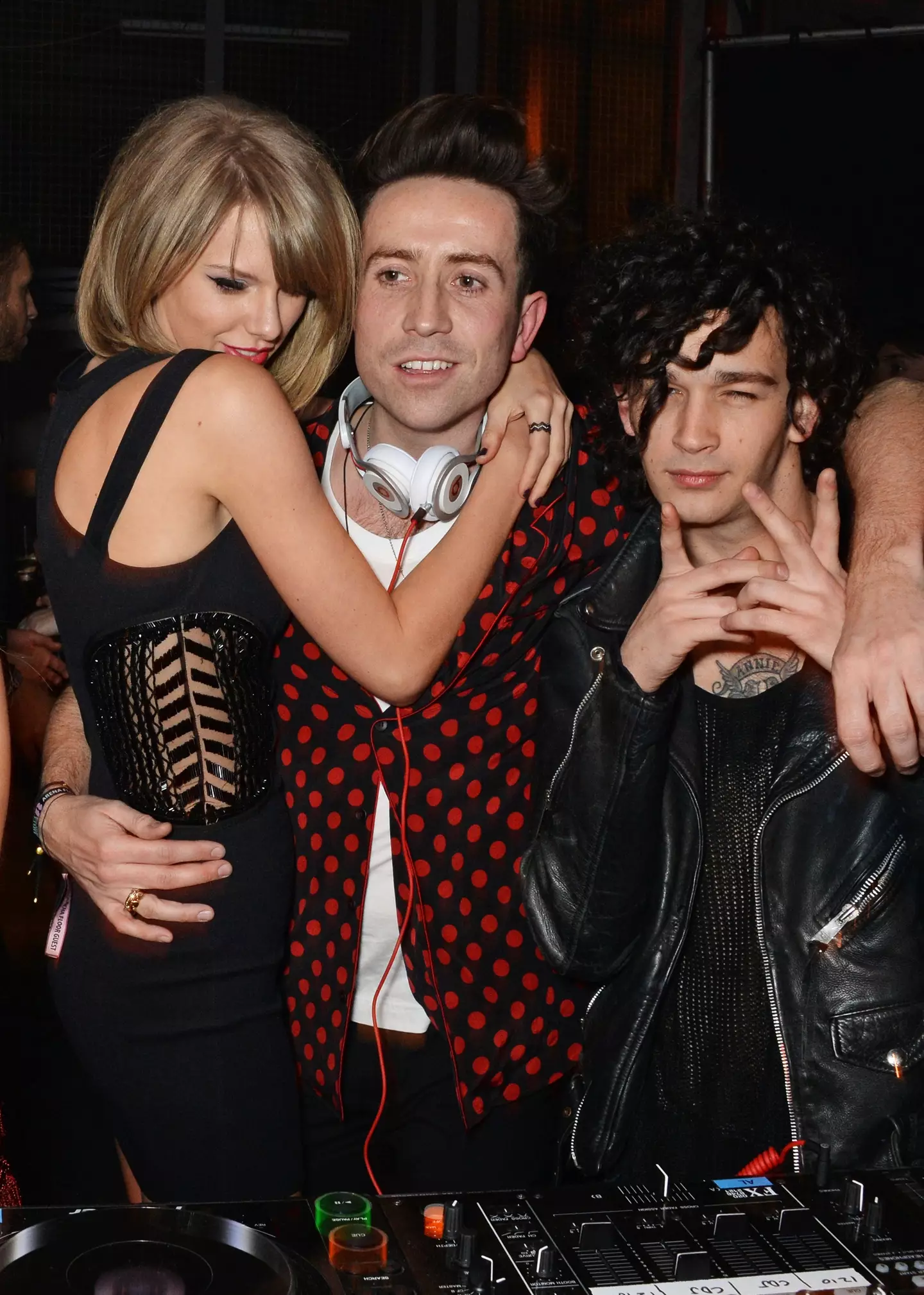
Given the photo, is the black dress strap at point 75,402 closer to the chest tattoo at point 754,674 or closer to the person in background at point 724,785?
the person in background at point 724,785

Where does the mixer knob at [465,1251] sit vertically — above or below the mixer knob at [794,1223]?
above

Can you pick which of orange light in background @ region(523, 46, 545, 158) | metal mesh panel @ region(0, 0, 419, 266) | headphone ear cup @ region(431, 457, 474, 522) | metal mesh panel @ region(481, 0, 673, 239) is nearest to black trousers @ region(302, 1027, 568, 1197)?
headphone ear cup @ region(431, 457, 474, 522)

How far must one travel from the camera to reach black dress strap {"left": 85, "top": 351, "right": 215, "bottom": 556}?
1.63 meters

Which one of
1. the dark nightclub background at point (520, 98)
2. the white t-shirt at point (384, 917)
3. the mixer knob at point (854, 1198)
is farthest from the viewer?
the dark nightclub background at point (520, 98)

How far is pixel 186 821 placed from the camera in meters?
1.73

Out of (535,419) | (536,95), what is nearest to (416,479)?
(535,419)

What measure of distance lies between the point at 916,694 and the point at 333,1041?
1025 millimetres

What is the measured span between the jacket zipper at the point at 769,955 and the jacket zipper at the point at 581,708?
28 cm

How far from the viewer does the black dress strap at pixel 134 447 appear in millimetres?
1628

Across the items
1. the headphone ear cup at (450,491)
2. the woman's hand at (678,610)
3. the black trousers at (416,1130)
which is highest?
the headphone ear cup at (450,491)

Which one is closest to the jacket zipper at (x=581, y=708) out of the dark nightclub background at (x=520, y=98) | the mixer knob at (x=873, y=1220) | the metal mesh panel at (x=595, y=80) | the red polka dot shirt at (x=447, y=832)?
the red polka dot shirt at (x=447, y=832)

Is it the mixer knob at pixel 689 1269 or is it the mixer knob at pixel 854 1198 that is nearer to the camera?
the mixer knob at pixel 689 1269

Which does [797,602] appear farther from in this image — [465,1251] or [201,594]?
[465,1251]

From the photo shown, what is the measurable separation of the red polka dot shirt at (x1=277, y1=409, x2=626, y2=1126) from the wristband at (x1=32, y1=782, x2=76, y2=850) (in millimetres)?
322
